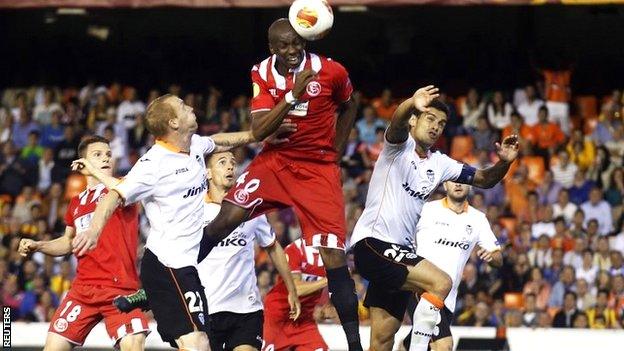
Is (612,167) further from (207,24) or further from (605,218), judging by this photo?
(207,24)

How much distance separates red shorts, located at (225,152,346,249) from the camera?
10.8 meters

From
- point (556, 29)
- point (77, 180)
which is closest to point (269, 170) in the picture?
point (77, 180)

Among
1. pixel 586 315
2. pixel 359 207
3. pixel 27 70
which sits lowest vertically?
pixel 586 315

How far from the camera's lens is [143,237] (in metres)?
19.7

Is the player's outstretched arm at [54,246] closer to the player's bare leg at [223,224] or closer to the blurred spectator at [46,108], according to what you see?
the player's bare leg at [223,224]

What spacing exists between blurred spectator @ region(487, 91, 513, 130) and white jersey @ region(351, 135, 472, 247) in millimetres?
9336

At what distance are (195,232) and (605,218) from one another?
10.2m

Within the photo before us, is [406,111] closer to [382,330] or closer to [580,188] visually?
[382,330]

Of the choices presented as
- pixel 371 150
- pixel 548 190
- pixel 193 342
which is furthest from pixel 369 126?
pixel 193 342

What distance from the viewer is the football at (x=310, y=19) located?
10641mm

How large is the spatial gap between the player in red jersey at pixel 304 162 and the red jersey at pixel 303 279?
3.62 ft

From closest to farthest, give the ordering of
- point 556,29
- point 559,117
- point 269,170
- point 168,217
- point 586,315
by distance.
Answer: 1. point 168,217
2. point 269,170
3. point 586,315
4. point 559,117
5. point 556,29

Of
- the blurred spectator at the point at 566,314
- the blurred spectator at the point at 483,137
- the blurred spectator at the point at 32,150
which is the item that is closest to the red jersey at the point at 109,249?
the blurred spectator at the point at 566,314

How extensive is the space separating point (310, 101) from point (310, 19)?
2.02 ft
